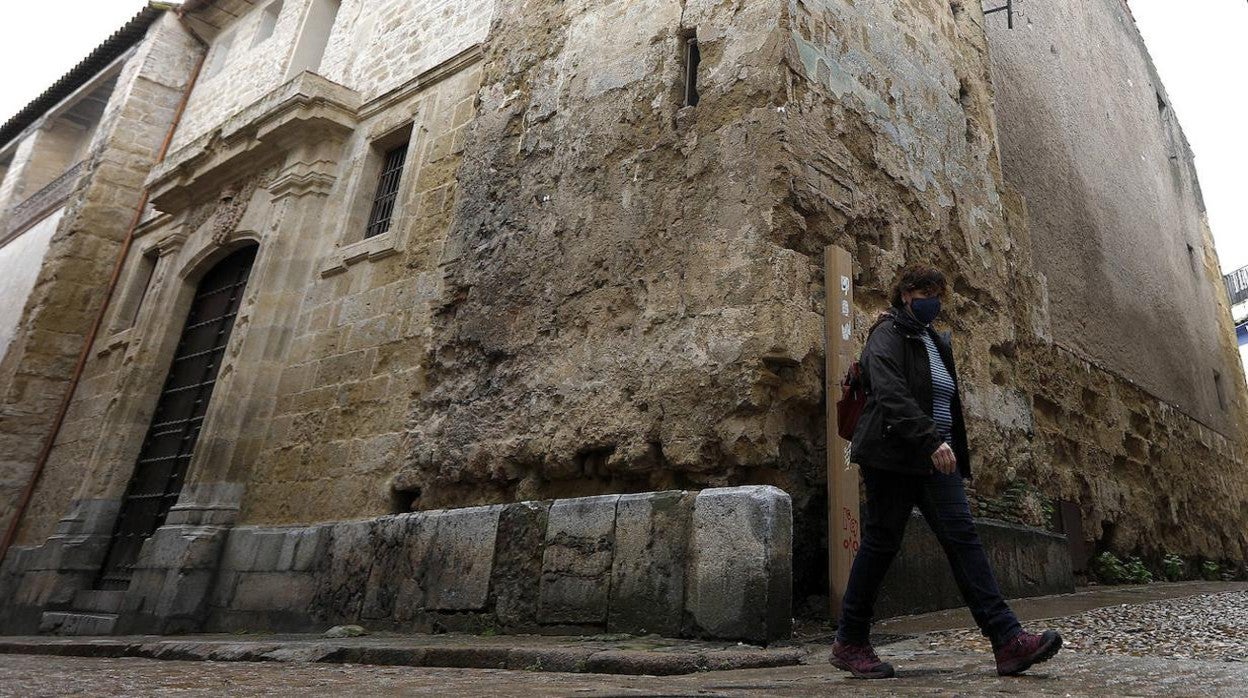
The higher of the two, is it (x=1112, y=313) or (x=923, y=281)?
(x=1112, y=313)

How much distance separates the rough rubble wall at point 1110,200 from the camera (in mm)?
6938

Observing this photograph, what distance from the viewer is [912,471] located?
8.83ft

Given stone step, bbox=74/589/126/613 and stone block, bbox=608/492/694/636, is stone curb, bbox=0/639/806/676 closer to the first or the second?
stone block, bbox=608/492/694/636

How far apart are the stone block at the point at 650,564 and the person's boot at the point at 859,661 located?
99cm

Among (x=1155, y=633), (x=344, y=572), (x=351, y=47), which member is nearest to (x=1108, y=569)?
(x=1155, y=633)

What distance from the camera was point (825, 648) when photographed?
10.6 ft

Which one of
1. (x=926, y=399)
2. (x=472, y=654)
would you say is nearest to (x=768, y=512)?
(x=926, y=399)

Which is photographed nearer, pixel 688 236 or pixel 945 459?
pixel 945 459

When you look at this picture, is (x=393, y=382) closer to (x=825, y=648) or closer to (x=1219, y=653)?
(x=825, y=648)

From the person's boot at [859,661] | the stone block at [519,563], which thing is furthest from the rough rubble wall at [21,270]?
the person's boot at [859,661]

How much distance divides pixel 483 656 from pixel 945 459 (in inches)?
77.7

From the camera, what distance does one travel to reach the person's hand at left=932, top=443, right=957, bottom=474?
8.49 feet

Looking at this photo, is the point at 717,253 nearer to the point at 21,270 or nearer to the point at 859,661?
the point at 859,661

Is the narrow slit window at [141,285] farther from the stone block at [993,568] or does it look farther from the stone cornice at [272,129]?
the stone block at [993,568]
